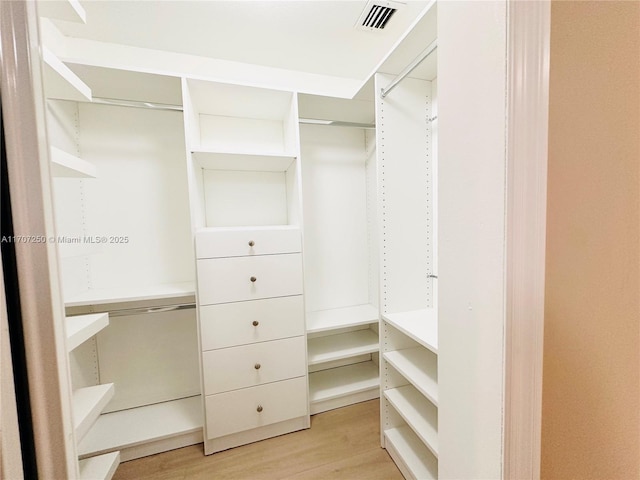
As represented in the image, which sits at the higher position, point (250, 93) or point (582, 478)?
point (250, 93)

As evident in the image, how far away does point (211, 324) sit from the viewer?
53.0 inches

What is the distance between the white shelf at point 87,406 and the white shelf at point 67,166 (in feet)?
2.69

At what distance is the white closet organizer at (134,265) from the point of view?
1.38 metres

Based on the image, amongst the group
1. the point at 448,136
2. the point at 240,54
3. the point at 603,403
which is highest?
the point at 240,54

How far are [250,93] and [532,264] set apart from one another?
5.01ft

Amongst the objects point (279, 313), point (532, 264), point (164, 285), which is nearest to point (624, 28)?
point (532, 264)

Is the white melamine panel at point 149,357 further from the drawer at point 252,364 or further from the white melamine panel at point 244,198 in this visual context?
the white melamine panel at point 244,198

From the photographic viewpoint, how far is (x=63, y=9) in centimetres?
78

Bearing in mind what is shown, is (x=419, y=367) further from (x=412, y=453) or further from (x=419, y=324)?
(x=412, y=453)

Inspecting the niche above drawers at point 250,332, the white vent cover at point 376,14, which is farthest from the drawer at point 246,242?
the white vent cover at point 376,14

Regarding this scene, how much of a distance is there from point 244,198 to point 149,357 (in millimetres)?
1186

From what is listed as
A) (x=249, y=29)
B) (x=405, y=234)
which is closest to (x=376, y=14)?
(x=249, y=29)

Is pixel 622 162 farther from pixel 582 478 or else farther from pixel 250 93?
pixel 250 93

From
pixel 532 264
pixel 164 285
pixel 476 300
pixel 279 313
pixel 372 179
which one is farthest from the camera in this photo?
pixel 372 179
